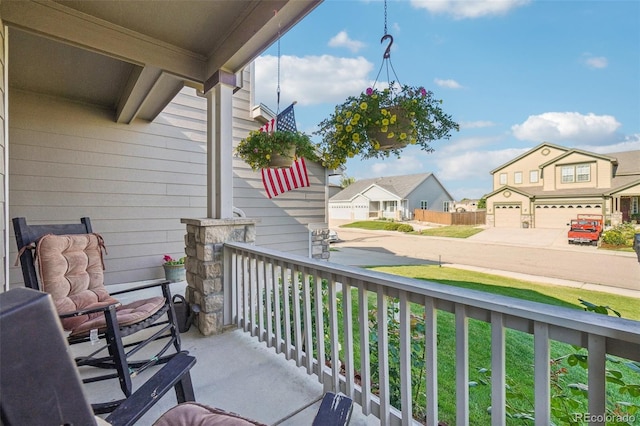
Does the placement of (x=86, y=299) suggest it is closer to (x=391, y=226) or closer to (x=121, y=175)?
(x=121, y=175)

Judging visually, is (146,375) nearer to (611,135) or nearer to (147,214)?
(147,214)

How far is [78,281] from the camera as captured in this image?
235 cm

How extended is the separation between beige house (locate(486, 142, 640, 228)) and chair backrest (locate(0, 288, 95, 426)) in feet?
8.25

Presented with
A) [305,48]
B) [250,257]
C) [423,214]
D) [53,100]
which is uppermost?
[305,48]

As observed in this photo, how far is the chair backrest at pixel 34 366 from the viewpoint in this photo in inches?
19.5

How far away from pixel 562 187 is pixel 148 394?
2.60m

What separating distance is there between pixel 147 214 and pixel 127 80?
1725 millimetres

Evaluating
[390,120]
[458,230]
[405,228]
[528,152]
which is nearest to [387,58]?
[390,120]

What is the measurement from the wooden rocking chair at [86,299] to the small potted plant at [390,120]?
67.5 inches

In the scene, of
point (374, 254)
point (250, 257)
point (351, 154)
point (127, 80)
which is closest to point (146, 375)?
point (250, 257)

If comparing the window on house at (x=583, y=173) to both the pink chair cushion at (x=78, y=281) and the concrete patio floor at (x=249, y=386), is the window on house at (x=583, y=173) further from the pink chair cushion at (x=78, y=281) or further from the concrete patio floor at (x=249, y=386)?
the pink chair cushion at (x=78, y=281)

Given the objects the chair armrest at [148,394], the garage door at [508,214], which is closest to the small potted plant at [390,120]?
the garage door at [508,214]

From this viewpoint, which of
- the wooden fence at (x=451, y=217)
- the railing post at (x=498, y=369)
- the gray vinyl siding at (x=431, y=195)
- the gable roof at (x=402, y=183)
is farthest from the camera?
the gable roof at (x=402, y=183)

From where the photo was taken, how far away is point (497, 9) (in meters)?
2.32
